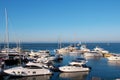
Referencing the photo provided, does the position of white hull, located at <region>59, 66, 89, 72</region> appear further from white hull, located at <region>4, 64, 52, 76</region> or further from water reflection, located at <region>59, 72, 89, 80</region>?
white hull, located at <region>4, 64, 52, 76</region>

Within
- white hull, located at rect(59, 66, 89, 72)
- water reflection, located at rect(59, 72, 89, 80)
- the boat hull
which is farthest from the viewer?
white hull, located at rect(59, 66, 89, 72)

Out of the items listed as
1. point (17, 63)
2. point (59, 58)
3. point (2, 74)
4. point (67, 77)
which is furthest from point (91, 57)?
point (2, 74)

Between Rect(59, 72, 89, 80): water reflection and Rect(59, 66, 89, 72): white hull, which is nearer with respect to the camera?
Rect(59, 72, 89, 80): water reflection

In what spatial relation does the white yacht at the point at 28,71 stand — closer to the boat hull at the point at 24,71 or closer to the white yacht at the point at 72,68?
the boat hull at the point at 24,71

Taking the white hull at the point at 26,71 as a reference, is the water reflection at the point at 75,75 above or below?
below

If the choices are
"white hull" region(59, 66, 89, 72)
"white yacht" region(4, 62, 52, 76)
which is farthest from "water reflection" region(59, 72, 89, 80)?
"white yacht" region(4, 62, 52, 76)

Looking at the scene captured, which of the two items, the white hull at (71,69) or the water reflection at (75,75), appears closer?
the water reflection at (75,75)

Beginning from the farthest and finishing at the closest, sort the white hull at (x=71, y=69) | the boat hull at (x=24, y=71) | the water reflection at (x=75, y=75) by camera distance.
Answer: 1. the white hull at (x=71, y=69)
2. the water reflection at (x=75, y=75)
3. the boat hull at (x=24, y=71)

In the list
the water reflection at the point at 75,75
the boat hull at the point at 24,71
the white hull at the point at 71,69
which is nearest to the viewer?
the boat hull at the point at 24,71

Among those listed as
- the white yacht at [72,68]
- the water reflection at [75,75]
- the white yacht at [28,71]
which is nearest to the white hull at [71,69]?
the white yacht at [72,68]

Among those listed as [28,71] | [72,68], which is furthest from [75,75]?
[28,71]

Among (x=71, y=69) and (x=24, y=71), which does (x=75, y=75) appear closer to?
(x=71, y=69)

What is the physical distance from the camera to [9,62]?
6631 cm

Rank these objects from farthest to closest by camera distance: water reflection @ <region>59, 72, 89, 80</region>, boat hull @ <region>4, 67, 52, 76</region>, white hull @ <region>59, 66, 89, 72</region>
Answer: white hull @ <region>59, 66, 89, 72</region>, water reflection @ <region>59, 72, 89, 80</region>, boat hull @ <region>4, 67, 52, 76</region>
